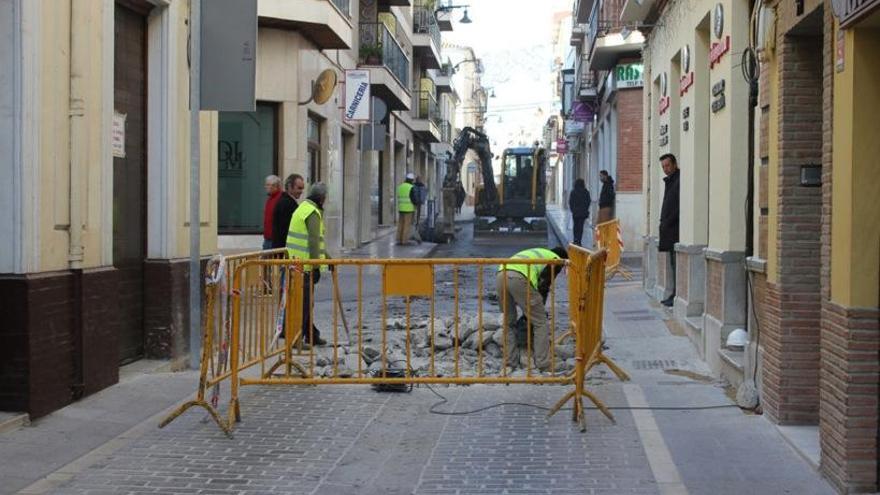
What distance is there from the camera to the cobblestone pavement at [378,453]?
6051mm

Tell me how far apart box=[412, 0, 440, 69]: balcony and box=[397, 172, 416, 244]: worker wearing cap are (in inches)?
562

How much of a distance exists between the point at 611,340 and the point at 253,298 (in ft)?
16.4

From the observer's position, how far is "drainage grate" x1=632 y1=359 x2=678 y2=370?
33.6 feet

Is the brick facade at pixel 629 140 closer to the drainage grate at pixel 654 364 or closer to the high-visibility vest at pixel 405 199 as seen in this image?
the high-visibility vest at pixel 405 199

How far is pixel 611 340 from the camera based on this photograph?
38.9 feet

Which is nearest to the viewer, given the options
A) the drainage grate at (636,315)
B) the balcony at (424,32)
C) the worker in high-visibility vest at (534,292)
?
the worker in high-visibility vest at (534,292)

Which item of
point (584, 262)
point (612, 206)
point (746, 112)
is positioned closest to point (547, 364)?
point (584, 262)

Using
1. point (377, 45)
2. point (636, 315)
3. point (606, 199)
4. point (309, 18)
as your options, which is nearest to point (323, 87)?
point (309, 18)

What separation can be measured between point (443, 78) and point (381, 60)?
30046mm

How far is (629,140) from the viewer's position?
28.1m

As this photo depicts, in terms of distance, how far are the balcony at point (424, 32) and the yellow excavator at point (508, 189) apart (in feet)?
25.0

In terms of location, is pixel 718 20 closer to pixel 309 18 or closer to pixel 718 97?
pixel 718 97

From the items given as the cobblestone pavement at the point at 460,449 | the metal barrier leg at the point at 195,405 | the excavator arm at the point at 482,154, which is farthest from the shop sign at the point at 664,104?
the excavator arm at the point at 482,154

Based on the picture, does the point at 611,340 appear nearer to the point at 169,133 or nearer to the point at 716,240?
the point at 716,240
